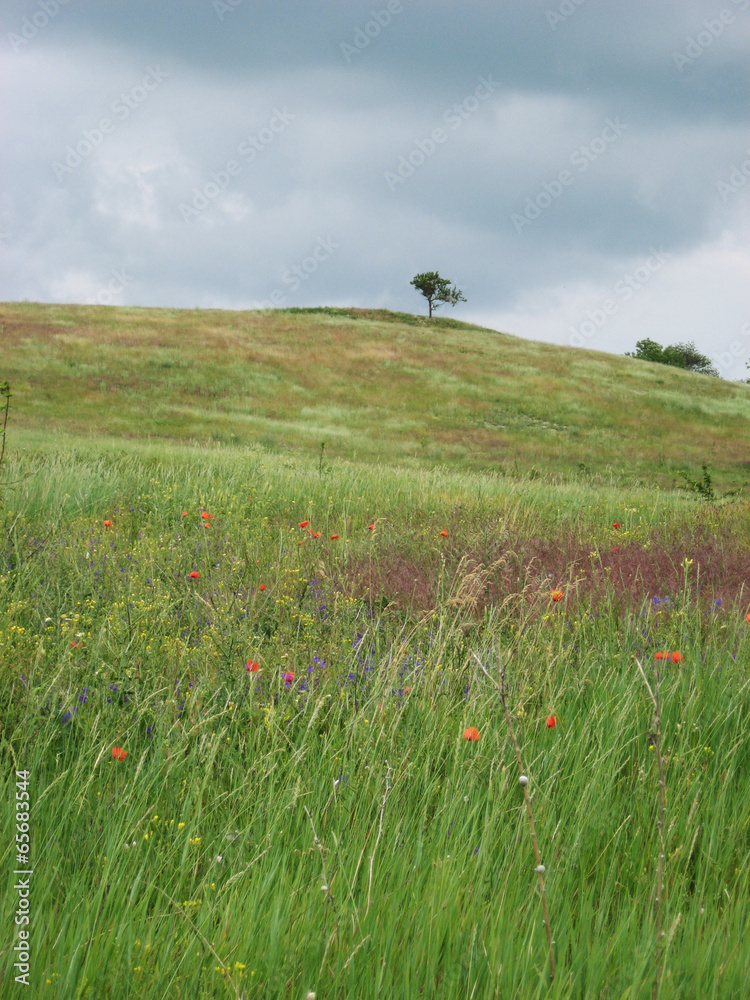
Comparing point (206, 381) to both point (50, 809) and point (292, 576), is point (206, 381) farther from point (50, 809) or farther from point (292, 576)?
point (50, 809)

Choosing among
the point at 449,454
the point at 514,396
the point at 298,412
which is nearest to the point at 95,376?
the point at 298,412

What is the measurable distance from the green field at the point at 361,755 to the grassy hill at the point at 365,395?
10457mm

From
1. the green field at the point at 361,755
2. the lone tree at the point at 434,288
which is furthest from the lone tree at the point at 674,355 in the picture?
the green field at the point at 361,755

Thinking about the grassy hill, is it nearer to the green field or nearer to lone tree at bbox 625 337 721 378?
the green field

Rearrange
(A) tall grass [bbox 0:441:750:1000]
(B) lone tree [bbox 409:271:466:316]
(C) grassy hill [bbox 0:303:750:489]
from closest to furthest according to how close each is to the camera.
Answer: (A) tall grass [bbox 0:441:750:1000] → (C) grassy hill [bbox 0:303:750:489] → (B) lone tree [bbox 409:271:466:316]

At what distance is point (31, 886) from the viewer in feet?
5.48

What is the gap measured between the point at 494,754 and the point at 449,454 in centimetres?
1999

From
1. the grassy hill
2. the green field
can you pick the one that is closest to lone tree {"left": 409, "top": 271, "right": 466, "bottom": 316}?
the grassy hill

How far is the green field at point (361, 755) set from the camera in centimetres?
148

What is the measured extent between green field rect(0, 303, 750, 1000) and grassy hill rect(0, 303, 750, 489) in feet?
34.3

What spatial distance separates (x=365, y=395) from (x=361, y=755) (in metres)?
30.1

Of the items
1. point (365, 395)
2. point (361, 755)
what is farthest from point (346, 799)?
point (365, 395)

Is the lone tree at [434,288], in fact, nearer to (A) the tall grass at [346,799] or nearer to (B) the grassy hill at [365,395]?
(B) the grassy hill at [365,395]

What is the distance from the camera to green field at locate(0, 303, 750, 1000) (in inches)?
58.2
